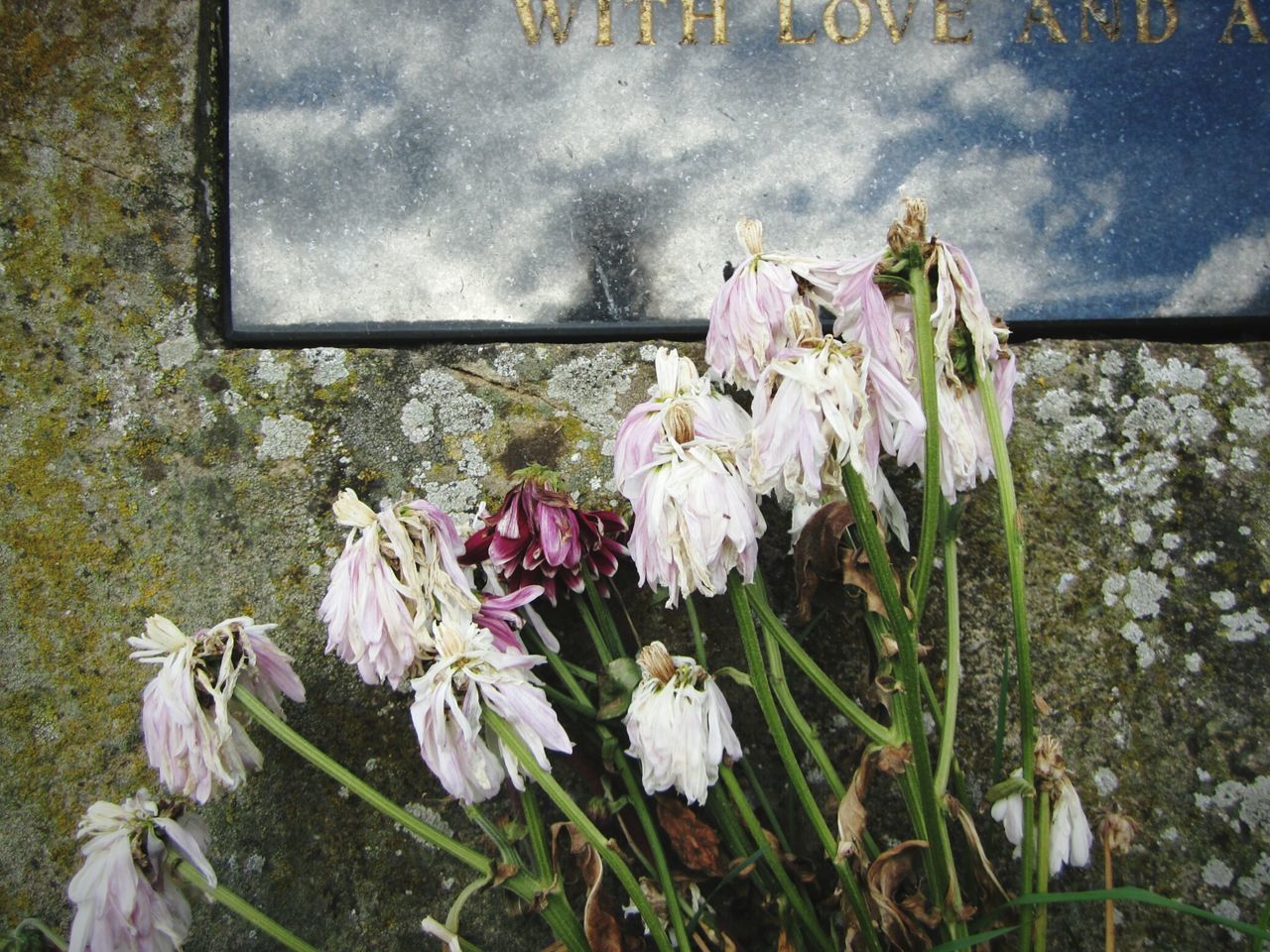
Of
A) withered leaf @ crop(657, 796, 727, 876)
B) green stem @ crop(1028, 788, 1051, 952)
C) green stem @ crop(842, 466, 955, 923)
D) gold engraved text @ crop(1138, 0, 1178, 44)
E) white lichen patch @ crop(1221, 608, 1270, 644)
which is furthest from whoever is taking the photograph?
gold engraved text @ crop(1138, 0, 1178, 44)

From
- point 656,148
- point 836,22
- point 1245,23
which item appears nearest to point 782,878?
point 656,148

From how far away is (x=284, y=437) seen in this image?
1.16 metres

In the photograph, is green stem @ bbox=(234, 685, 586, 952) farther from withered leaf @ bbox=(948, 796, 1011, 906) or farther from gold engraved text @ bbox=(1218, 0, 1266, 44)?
gold engraved text @ bbox=(1218, 0, 1266, 44)

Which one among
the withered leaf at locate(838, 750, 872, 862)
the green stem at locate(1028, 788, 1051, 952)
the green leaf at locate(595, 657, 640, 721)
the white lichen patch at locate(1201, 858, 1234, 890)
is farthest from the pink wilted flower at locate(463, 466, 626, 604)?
the white lichen patch at locate(1201, 858, 1234, 890)

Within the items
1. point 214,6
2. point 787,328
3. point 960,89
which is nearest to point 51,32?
point 214,6

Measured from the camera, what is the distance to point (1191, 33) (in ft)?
3.81

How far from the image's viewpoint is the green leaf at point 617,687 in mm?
918

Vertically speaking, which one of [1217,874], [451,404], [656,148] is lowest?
[1217,874]

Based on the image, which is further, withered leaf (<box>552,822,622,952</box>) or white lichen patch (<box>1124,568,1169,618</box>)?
white lichen patch (<box>1124,568,1169,618</box>)

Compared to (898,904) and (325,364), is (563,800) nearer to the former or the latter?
(898,904)

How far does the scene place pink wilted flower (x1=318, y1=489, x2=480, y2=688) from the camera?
2.60 feet

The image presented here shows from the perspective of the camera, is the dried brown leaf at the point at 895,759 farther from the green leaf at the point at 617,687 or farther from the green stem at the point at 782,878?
the green leaf at the point at 617,687

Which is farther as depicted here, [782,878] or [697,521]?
[782,878]

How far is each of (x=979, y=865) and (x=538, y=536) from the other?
492mm
